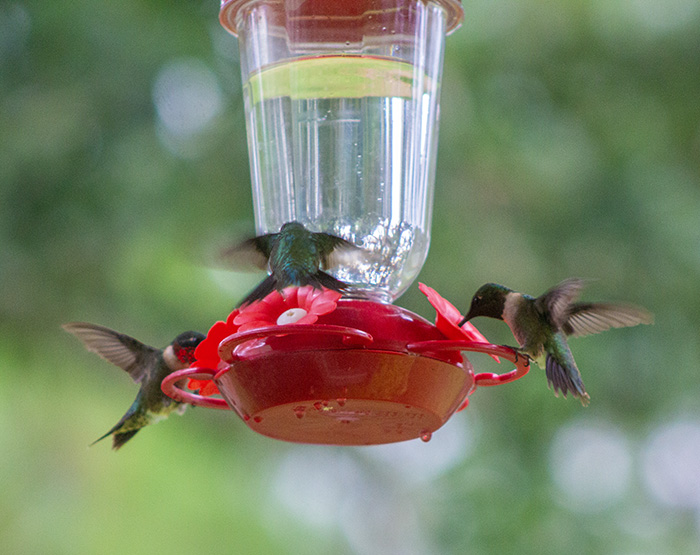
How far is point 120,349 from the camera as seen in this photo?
368 centimetres

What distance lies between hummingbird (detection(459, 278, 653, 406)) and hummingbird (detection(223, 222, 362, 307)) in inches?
19.5

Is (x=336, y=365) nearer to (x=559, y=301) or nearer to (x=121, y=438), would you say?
(x=559, y=301)

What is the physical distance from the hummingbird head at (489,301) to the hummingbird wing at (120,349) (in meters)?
1.27

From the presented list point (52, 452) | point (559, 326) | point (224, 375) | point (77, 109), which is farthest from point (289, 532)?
point (224, 375)

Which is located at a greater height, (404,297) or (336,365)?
(336,365)

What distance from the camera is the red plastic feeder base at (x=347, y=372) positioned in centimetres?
233

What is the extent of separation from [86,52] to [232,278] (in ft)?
5.33

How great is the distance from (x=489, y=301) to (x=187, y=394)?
1.01 meters

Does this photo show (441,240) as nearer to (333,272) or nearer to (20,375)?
(20,375)

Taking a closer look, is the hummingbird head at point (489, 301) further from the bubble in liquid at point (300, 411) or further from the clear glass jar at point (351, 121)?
the bubble in liquid at point (300, 411)

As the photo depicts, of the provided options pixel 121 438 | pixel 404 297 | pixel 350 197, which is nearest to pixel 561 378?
pixel 350 197

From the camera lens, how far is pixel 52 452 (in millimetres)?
5707

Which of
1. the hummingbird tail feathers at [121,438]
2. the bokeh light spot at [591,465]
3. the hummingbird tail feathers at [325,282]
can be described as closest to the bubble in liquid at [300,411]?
the hummingbird tail feathers at [325,282]

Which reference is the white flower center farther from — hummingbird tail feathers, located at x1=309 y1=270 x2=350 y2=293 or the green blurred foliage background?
the green blurred foliage background
